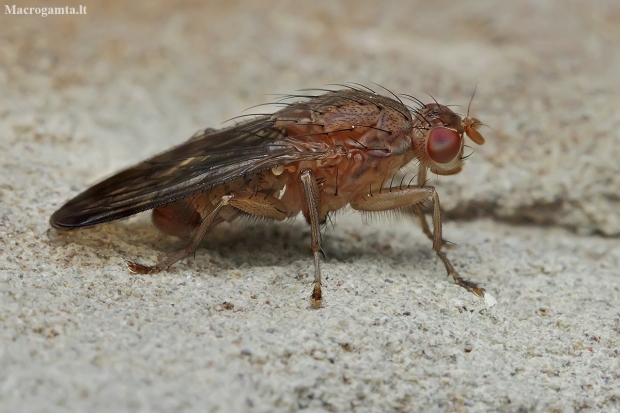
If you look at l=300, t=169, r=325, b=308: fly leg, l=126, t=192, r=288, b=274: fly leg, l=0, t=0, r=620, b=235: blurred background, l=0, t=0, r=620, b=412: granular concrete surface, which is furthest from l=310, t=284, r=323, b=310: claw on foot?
l=0, t=0, r=620, b=235: blurred background

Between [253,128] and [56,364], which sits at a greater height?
[253,128]

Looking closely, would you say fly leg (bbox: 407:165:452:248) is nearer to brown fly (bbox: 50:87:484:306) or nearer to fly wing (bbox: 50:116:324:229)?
brown fly (bbox: 50:87:484:306)

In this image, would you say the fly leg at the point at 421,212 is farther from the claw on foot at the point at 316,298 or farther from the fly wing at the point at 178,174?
the claw on foot at the point at 316,298

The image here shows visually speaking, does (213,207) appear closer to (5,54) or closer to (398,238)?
(398,238)

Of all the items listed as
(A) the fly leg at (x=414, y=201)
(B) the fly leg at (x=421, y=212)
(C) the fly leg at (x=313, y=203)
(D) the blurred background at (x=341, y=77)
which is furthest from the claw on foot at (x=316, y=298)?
(D) the blurred background at (x=341, y=77)

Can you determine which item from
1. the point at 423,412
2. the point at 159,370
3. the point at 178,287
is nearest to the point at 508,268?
the point at 423,412

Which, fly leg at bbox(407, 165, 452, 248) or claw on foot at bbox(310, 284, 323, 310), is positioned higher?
fly leg at bbox(407, 165, 452, 248)
